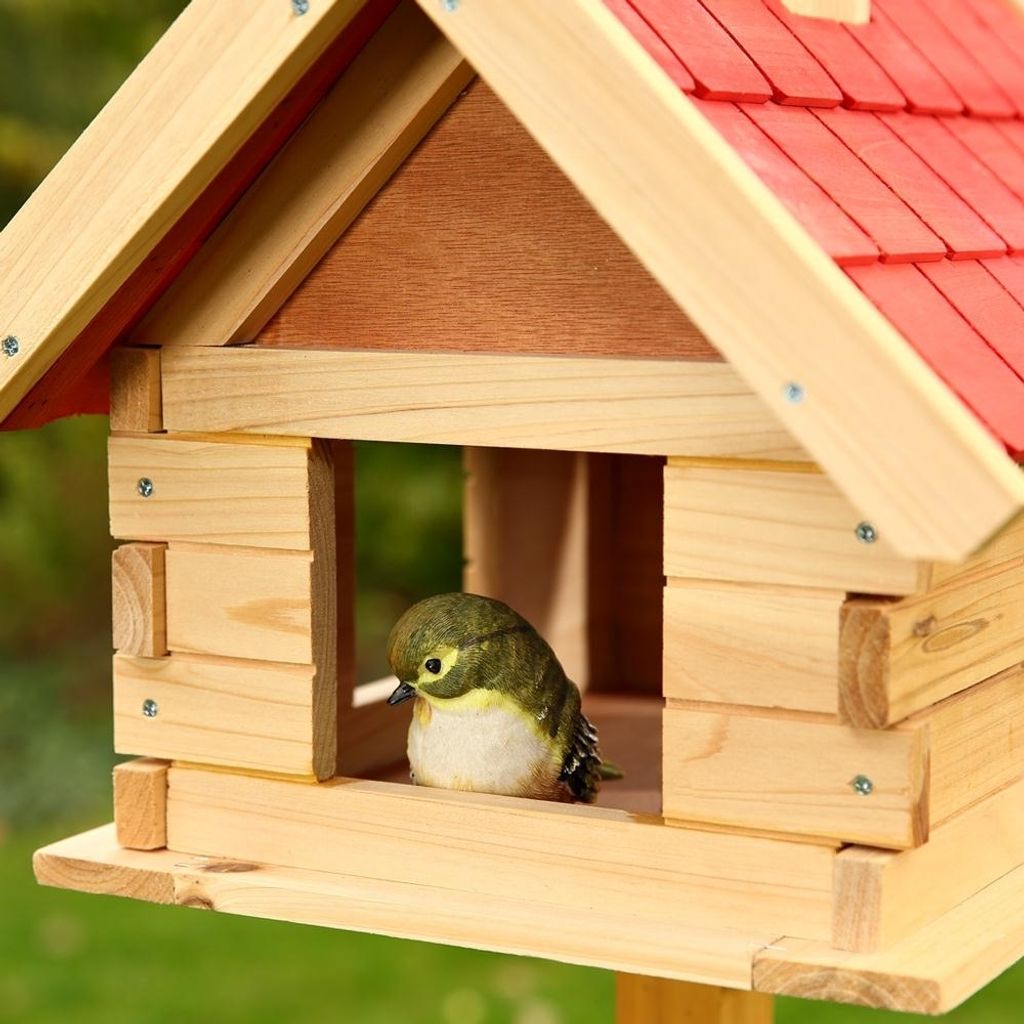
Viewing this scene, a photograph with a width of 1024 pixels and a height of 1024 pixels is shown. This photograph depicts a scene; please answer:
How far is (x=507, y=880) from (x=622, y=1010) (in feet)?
1.34

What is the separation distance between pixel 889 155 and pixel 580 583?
3.65 ft

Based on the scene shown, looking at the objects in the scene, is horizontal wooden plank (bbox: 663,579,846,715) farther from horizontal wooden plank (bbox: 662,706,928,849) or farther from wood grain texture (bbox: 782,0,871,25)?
wood grain texture (bbox: 782,0,871,25)

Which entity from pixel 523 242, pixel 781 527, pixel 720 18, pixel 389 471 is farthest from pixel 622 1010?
pixel 389 471

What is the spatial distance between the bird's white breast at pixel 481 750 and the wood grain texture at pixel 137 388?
1.28 feet

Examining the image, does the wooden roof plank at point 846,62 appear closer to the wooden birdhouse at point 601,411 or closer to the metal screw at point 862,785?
the wooden birdhouse at point 601,411

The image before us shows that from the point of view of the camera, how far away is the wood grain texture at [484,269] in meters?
1.70

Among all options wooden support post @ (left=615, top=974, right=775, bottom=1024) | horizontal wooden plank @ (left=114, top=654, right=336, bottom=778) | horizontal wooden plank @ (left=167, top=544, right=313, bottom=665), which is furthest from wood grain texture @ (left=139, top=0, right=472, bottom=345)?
wooden support post @ (left=615, top=974, right=775, bottom=1024)

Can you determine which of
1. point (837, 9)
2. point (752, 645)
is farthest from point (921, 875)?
point (837, 9)

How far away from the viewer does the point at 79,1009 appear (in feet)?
14.5

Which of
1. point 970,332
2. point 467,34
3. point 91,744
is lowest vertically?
point 91,744

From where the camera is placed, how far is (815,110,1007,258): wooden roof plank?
1.72 m

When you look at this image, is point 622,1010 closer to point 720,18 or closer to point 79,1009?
point 720,18

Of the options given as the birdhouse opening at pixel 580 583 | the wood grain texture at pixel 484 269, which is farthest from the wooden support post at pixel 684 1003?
the wood grain texture at pixel 484 269

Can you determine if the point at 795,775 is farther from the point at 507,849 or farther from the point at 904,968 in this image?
the point at 507,849
